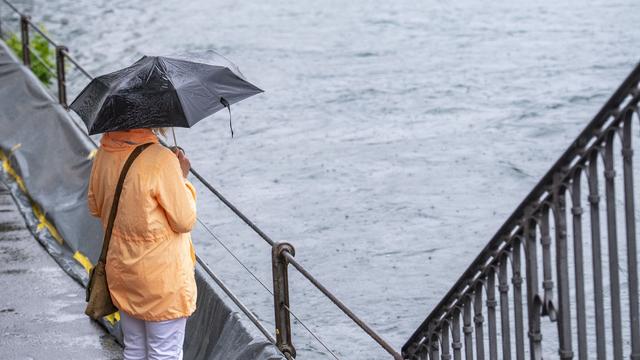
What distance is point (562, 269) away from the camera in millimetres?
3756

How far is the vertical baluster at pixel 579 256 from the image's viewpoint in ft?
12.0

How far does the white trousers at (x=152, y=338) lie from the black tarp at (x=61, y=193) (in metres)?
0.67

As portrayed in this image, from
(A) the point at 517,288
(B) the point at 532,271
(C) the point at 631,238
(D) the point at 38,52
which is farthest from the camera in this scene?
(D) the point at 38,52

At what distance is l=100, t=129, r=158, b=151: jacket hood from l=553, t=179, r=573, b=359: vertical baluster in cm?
213

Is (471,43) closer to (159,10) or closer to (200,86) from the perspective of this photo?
(159,10)

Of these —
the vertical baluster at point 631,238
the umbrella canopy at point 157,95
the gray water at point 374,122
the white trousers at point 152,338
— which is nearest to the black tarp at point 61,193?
the white trousers at point 152,338

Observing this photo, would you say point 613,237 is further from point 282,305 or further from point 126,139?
point 282,305

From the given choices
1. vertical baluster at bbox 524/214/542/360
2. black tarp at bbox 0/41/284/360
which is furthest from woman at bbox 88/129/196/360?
vertical baluster at bbox 524/214/542/360

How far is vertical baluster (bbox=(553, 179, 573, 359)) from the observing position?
3.68 metres

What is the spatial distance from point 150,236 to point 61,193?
4341 mm

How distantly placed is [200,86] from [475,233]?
1169 cm

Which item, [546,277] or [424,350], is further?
[424,350]

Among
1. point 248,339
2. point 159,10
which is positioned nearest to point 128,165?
point 248,339

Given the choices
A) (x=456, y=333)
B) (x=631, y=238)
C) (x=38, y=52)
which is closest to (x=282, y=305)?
(x=456, y=333)
